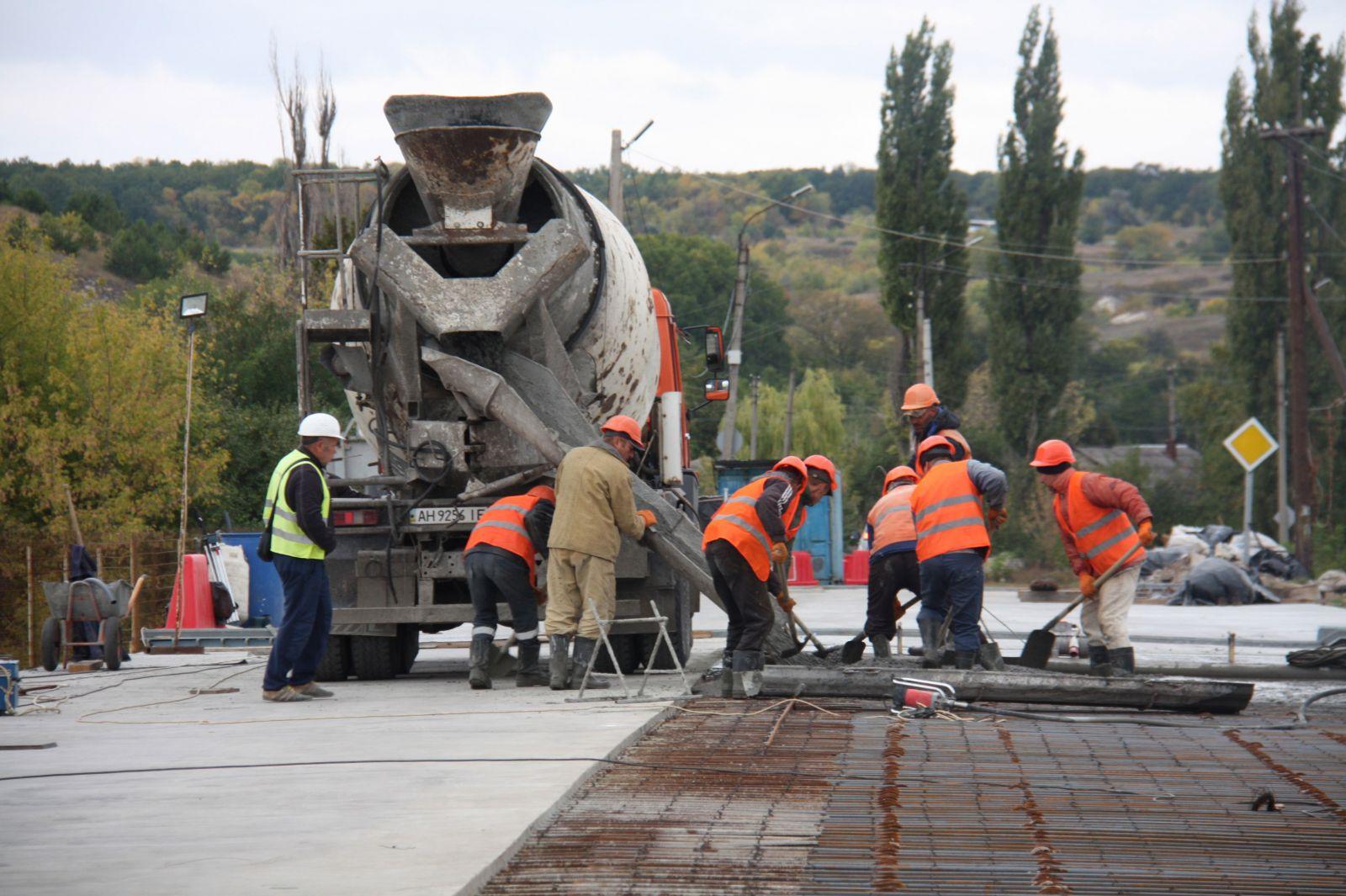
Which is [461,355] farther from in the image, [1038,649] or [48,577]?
[48,577]

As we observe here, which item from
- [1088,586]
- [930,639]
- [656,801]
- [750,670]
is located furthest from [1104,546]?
[656,801]

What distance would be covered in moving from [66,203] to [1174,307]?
83.4 metres

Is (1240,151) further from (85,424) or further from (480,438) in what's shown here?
(480,438)

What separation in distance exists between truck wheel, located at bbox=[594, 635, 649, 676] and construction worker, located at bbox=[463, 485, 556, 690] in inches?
32.5

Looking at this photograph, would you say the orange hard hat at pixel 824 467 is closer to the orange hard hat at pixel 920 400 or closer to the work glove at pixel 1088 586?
the orange hard hat at pixel 920 400

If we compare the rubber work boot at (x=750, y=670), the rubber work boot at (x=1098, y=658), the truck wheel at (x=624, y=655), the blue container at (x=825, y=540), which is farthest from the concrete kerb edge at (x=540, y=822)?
the blue container at (x=825, y=540)

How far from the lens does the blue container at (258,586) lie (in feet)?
63.2

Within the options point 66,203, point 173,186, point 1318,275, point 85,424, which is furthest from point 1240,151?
point 173,186

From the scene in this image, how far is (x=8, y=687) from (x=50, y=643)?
3799 millimetres

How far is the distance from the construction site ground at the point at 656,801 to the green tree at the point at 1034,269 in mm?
36730

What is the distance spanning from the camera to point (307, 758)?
6805 millimetres

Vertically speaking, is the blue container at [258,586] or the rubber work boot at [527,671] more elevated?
the rubber work boot at [527,671]

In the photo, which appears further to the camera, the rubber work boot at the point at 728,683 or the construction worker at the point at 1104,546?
the construction worker at the point at 1104,546

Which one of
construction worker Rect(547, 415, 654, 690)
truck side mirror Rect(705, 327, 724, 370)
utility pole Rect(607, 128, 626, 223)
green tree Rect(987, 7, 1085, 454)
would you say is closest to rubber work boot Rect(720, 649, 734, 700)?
construction worker Rect(547, 415, 654, 690)
